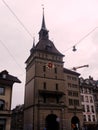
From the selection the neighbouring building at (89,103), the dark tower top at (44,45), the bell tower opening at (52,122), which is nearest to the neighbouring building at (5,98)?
the bell tower opening at (52,122)

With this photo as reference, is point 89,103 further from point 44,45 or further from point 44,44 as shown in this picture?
point 44,44

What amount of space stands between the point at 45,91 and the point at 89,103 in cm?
2020

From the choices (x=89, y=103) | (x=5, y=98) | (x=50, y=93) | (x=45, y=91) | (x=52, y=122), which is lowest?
(x=52, y=122)

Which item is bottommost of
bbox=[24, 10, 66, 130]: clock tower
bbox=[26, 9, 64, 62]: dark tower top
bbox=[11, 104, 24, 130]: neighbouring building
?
bbox=[11, 104, 24, 130]: neighbouring building

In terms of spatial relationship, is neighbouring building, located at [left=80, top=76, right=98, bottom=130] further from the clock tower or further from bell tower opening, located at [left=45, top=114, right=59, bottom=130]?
bell tower opening, located at [left=45, top=114, right=59, bottom=130]

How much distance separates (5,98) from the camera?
113 ft

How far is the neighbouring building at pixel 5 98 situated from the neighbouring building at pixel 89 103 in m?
28.4

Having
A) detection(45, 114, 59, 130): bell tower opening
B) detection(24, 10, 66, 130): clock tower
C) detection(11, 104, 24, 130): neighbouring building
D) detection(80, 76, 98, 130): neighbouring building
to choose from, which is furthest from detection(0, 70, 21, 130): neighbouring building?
detection(11, 104, 24, 130): neighbouring building

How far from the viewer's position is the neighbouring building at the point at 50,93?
44531 millimetres

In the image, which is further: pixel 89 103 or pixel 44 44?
pixel 89 103

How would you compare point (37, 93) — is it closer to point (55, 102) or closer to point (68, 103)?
point (55, 102)

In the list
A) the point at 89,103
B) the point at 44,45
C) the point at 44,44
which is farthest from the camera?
the point at 89,103

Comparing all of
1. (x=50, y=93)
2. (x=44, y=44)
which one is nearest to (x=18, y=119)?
(x=50, y=93)

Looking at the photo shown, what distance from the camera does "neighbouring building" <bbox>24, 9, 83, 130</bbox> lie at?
146 feet
